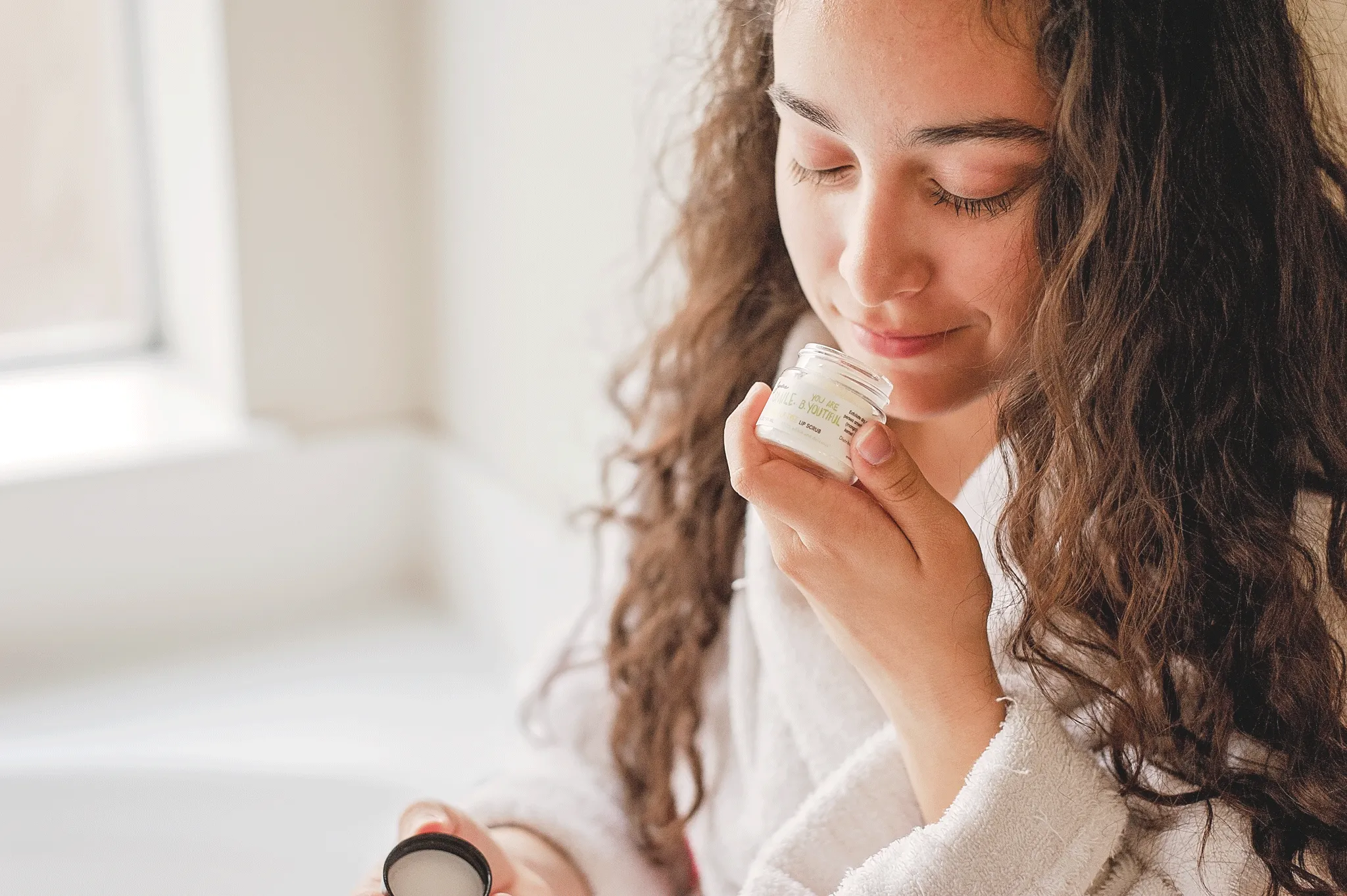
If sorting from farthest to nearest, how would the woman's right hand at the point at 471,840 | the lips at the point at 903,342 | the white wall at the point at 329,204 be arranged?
the white wall at the point at 329,204 → the woman's right hand at the point at 471,840 → the lips at the point at 903,342

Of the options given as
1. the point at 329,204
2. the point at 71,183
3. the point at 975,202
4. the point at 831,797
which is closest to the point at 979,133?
the point at 975,202

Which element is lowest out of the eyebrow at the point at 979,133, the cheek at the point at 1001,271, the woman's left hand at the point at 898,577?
the woman's left hand at the point at 898,577

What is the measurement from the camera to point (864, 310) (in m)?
0.83

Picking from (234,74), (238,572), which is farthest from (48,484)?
(234,74)

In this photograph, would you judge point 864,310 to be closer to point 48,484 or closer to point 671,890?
point 671,890

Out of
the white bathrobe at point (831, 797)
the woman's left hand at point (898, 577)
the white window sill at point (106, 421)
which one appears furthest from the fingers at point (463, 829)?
the white window sill at point (106, 421)

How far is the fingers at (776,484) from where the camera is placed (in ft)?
2.53

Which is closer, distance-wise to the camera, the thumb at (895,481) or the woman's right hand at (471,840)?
the thumb at (895,481)

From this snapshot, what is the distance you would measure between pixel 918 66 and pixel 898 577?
0.28 metres

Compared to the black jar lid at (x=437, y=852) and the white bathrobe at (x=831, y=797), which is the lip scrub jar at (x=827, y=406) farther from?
the black jar lid at (x=437, y=852)

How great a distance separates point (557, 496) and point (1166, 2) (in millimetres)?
1009

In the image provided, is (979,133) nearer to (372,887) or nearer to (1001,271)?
(1001,271)

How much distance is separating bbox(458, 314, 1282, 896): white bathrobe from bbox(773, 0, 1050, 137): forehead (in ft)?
0.86

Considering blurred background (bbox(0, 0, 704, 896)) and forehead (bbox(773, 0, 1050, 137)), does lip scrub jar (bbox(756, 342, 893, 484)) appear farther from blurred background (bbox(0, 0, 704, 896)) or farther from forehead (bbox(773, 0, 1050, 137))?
blurred background (bbox(0, 0, 704, 896))
